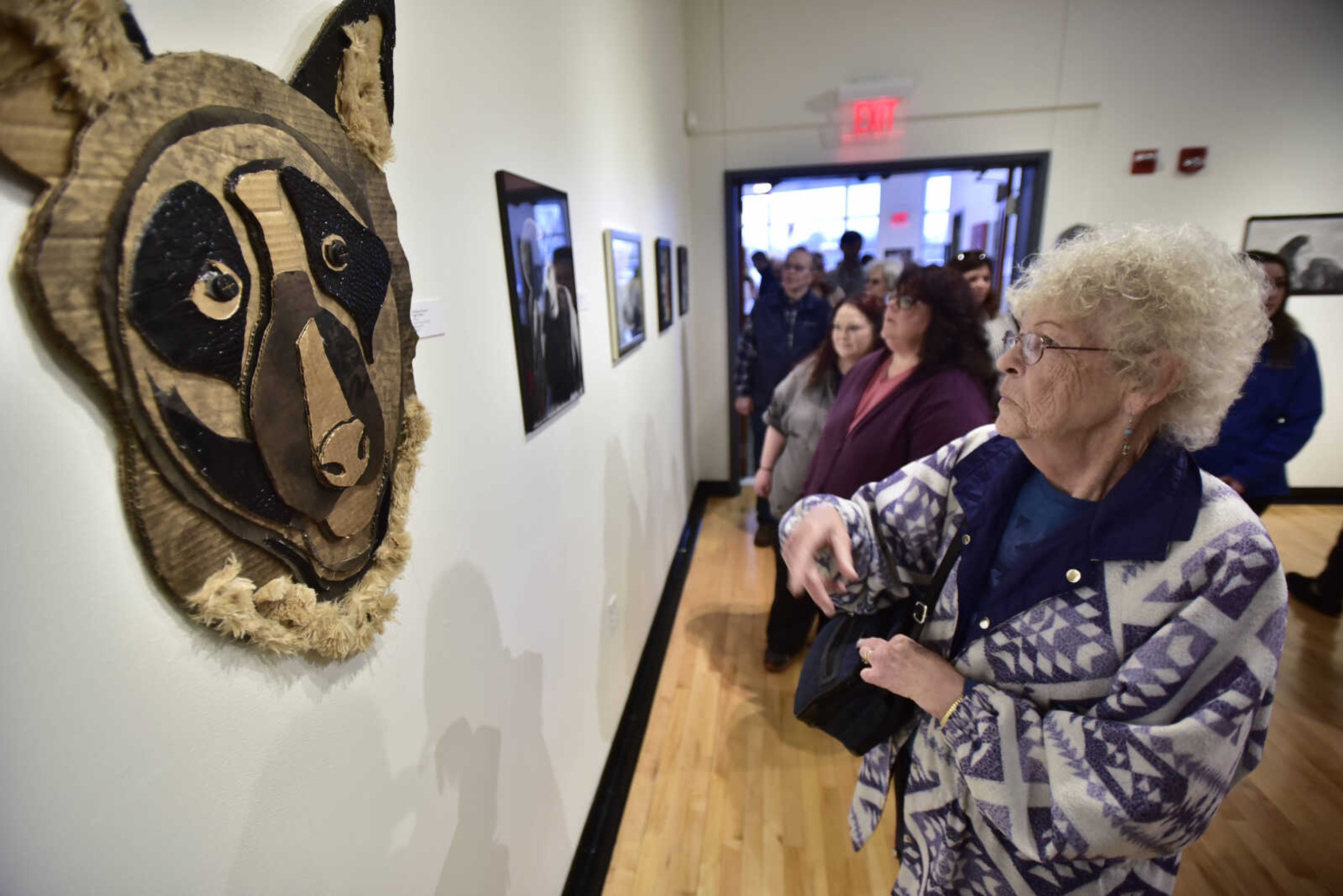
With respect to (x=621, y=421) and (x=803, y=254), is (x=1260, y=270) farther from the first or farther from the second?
(x=803, y=254)

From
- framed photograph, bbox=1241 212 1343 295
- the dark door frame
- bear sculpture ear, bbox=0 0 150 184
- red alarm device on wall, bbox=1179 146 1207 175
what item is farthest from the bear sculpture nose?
framed photograph, bbox=1241 212 1343 295

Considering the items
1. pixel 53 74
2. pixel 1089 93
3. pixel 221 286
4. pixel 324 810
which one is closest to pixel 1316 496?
pixel 1089 93

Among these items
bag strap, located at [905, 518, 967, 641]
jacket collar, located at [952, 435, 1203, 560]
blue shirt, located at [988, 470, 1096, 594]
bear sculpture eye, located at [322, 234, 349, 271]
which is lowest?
bag strap, located at [905, 518, 967, 641]

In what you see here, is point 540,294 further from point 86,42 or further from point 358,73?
point 86,42

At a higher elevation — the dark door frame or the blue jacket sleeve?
the dark door frame

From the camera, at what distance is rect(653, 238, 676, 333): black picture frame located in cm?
297

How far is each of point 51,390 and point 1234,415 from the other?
139 inches

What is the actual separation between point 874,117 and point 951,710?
13.0ft

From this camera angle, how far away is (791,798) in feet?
6.68

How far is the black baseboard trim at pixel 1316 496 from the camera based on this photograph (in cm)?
406

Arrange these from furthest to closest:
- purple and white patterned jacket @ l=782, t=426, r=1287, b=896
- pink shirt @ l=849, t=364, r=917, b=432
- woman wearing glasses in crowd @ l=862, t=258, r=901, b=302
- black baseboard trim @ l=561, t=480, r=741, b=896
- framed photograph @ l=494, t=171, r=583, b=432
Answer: woman wearing glasses in crowd @ l=862, t=258, r=901, b=302, pink shirt @ l=849, t=364, r=917, b=432, black baseboard trim @ l=561, t=480, r=741, b=896, framed photograph @ l=494, t=171, r=583, b=432, purple and white patterned jacket @ l=782, t=426, r=1287, b=896

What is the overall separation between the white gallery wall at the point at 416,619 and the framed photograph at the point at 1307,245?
4.21 metres

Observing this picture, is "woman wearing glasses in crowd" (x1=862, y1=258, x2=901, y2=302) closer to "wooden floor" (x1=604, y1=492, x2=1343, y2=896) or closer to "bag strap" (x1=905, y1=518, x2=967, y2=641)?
"wooden floor" (x1=604, y1=492, x2=1343, y2=896)

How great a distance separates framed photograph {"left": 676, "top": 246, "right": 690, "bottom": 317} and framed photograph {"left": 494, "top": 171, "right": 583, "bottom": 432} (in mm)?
2109
